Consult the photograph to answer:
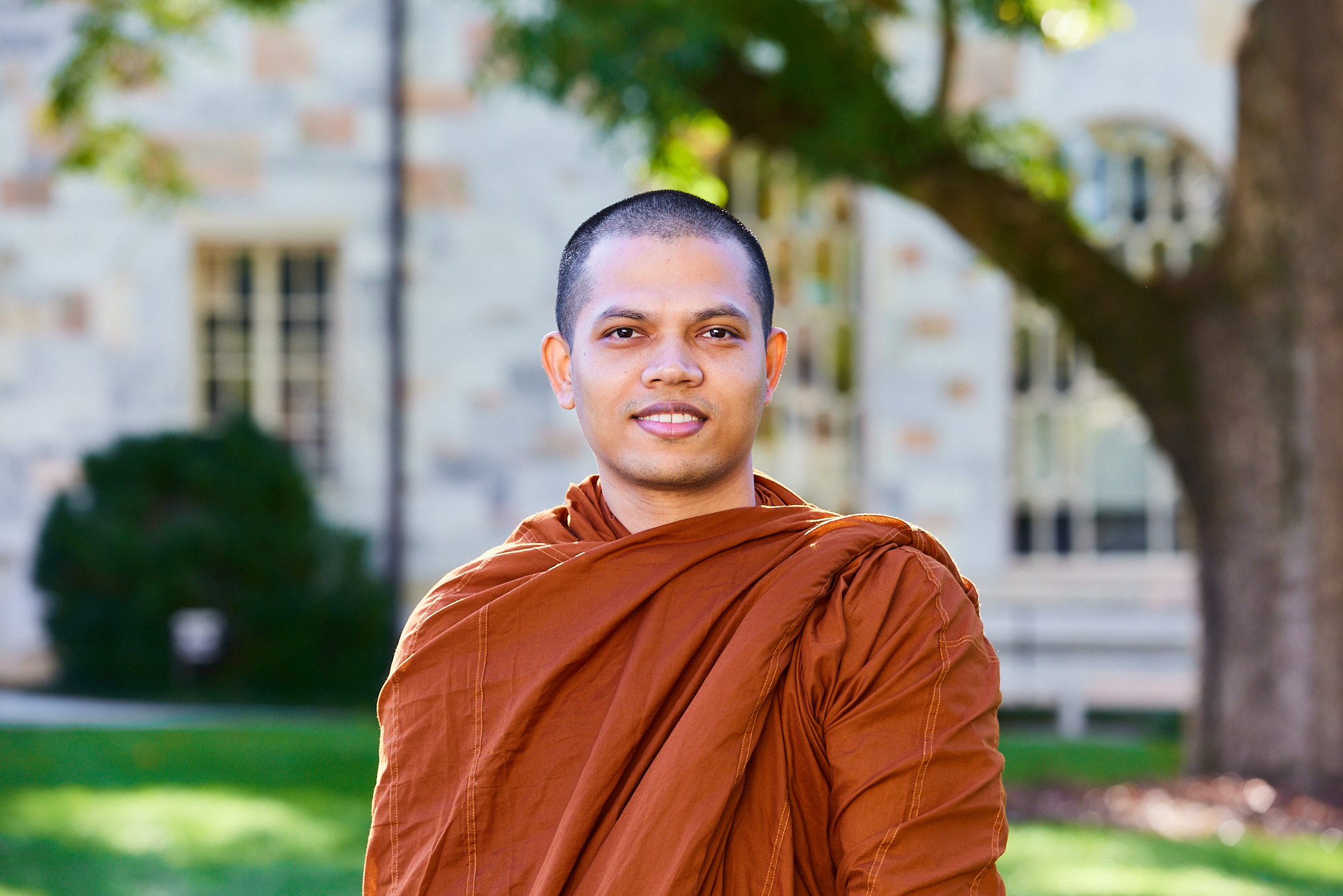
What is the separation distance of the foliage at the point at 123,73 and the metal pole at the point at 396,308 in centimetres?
294

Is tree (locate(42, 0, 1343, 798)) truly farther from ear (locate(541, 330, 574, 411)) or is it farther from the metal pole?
the metal pole

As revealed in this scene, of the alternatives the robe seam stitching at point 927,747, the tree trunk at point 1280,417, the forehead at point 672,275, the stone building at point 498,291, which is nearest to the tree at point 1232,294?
the tree trunk at point 1280,417

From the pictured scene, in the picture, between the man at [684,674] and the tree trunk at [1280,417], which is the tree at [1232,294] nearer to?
the tree trunk at [1280,417]

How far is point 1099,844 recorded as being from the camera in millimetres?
6160

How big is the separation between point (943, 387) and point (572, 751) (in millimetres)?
10473

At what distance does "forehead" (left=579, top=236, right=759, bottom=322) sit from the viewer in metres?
2.03

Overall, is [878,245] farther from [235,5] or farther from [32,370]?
[32,370]

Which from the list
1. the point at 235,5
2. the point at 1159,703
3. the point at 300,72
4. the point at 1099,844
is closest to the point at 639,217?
the point at 1099,844

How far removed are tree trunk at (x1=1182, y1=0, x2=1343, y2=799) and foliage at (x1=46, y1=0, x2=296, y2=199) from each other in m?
5.02

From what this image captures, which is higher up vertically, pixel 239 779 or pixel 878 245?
pixel 878 245

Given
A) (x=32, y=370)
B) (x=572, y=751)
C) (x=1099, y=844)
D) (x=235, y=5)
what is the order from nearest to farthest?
(x=572, y=751) → (x=1099, y=844) → (x=235, y=5) → (x=32, y=370)

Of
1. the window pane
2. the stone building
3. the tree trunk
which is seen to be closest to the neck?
the tree trunk

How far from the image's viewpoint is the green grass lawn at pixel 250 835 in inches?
215

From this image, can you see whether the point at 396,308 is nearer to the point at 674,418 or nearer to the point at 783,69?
the point at 783,69
